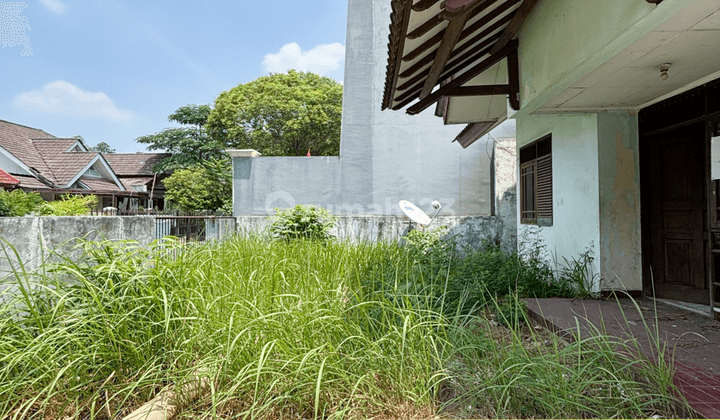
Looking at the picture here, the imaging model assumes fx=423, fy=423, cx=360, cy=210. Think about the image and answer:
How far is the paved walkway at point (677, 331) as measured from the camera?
6.97 feet

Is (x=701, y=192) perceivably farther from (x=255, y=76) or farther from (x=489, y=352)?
(x=255, y=76)

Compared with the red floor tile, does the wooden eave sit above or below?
above

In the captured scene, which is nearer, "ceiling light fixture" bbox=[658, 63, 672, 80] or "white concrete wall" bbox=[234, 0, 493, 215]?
"ceiling light fixture" bbox=[658, 63, 672, 80]

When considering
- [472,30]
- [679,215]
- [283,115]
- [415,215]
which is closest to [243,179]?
[415,215]

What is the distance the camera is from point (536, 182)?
6.06 metres

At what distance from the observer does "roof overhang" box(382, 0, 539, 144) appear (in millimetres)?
2967

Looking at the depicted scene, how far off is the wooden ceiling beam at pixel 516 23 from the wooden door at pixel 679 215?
1.82 m

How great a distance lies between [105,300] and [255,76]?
70.9 ft

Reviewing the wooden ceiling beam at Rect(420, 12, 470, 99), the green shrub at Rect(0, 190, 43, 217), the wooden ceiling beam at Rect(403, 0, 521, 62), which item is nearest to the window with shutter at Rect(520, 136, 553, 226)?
the wooden ceiling beam at Rect(403, 0, 521, 62)

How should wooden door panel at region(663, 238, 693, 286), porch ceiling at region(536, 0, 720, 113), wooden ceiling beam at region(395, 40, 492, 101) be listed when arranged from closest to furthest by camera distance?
porch ceiling at region(536, 0, 720, 113) < wooden door panel at region(663, 238, 693, 286) < wooden ceiling beam at region(395, 40, 492, 101)

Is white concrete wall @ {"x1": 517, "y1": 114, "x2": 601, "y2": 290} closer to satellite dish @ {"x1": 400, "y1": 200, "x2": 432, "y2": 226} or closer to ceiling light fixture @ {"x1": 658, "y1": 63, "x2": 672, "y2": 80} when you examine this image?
ceiling light fixture @ {"x1": 658, "y1": 63, "x2": 672, "y2": 80}

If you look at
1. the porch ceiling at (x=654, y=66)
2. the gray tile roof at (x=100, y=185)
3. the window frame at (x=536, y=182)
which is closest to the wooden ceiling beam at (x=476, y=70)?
the porch ceiling at (x=654, y=66)

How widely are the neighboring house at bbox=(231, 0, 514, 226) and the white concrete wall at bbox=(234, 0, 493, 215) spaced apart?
0.03 metres

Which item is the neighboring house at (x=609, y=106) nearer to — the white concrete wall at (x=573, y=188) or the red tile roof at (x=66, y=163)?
the white concrete wall at (x=573, y=188)
